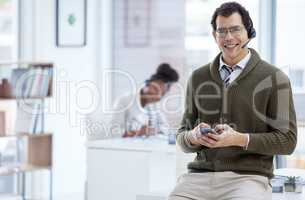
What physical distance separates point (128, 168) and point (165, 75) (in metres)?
1.30

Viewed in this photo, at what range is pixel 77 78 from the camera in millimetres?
5285

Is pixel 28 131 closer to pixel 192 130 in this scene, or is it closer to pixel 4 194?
pixel 4 194

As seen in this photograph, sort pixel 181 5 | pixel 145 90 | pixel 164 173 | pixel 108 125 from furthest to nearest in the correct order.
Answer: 1. pixel 181 5
2. pixel 145 90
3. pixel 108 125
4. pixel 164 173

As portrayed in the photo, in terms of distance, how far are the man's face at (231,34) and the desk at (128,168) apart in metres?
1.34

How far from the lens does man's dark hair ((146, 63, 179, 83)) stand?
4906 mm

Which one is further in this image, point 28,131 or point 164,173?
point 28,131

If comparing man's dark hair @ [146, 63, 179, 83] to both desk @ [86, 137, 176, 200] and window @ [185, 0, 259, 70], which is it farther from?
desk @ [86, 137, 176, 200]

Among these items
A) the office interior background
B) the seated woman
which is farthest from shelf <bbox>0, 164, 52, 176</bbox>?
the seated woman

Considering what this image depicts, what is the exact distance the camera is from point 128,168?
12.6 ft

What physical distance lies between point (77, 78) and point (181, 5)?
1113mm

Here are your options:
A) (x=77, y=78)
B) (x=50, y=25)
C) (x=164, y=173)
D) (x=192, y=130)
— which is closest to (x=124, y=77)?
(x=77, y=78)

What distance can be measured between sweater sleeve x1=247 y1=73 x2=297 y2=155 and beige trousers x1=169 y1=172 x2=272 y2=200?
128 millimetres

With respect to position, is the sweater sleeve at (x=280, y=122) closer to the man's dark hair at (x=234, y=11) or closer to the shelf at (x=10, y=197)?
the man's dark hair at (x=234, y=11)

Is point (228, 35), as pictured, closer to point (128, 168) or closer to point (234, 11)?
point (234, 11)
